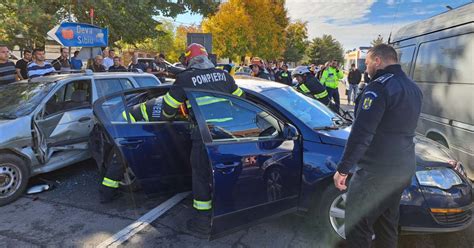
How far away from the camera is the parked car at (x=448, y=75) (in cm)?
405

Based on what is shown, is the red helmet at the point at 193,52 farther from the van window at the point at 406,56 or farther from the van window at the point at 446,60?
the van window at the point at 406,56

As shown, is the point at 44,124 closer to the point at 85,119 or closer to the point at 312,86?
the point at 85,119

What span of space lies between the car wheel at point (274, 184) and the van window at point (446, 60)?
2.65 meters

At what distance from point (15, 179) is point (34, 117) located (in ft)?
2.41

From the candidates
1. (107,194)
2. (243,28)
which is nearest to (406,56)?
(107,194)

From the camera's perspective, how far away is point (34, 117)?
4.13 meters

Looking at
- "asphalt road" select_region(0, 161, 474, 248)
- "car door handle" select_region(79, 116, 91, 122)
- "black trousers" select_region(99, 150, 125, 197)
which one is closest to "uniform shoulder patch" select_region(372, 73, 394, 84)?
"asphalt road" select_region(0, 161, 474, 248)

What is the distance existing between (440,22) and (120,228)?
477cm

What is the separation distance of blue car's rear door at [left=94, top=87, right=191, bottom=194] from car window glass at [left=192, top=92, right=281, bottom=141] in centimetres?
66

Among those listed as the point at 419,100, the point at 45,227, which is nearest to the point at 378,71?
the point at 419,100

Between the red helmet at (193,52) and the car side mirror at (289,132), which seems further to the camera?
the red helmet at (193,52)

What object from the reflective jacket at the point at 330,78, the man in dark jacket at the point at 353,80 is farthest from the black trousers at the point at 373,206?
the man in dark jacket at the point at 353,80

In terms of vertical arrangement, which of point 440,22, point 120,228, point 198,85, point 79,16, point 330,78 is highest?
point 79,16

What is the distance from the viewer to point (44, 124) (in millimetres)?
4277
